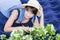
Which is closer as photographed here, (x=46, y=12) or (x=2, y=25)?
(x=2, y=25)

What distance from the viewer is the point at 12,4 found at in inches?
49.1

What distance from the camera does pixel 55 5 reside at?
1349 mm

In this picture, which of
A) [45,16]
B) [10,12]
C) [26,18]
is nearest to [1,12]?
[10,12]

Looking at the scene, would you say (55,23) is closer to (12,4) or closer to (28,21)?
(28,21)

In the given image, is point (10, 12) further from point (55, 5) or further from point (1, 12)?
point (55, 5)

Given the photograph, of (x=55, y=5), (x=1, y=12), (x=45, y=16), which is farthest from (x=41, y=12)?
(x=1, y=12)

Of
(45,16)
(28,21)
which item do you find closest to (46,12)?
(45,16)

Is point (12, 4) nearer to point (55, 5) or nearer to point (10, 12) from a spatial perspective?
point (10, 12)

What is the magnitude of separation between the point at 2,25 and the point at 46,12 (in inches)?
13.5

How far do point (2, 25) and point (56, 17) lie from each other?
1.28 ft

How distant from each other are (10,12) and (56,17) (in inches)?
13.1

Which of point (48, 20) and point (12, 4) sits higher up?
point (12, 4)

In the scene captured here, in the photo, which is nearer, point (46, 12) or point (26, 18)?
point (26, 18)

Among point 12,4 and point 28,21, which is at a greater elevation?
point 12,4
